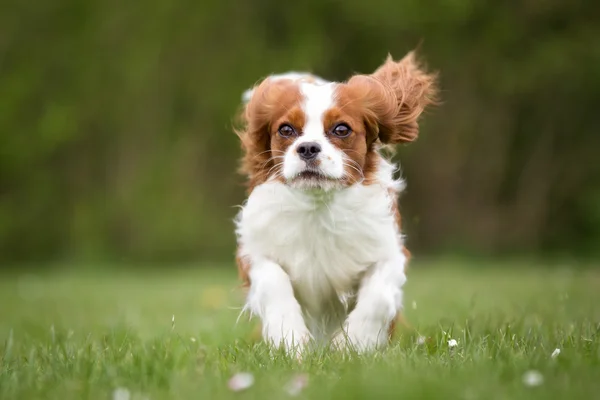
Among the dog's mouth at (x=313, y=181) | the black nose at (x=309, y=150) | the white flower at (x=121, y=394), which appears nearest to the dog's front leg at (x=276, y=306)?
the dog's mouth at (x=313, y=181)

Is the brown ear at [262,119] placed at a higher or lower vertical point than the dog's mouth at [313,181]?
higher

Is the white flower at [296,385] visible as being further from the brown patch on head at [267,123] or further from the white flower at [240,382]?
the brown patch on head at [267,123]

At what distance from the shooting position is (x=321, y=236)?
3.87 m

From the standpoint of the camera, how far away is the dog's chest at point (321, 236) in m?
3.85

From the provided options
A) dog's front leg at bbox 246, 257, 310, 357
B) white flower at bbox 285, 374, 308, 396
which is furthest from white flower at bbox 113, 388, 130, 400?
dog's front leg at bbox 246, 257, 310, 357

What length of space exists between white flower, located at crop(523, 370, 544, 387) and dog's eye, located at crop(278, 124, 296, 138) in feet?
5.36

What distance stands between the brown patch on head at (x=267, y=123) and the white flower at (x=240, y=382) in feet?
4.79

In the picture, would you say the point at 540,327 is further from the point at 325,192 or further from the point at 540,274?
the point at 540,274

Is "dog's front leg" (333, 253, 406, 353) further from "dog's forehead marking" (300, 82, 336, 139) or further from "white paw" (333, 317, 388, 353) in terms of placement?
"dog's forehead marking" (300, 82, 336, 139)

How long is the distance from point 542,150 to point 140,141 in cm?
608

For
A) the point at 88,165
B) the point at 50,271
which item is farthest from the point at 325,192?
the point at 88,165

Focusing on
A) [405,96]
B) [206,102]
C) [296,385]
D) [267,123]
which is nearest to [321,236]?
[267,123]

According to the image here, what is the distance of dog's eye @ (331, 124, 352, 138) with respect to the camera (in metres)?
3.71

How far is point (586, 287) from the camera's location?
23.0ft
